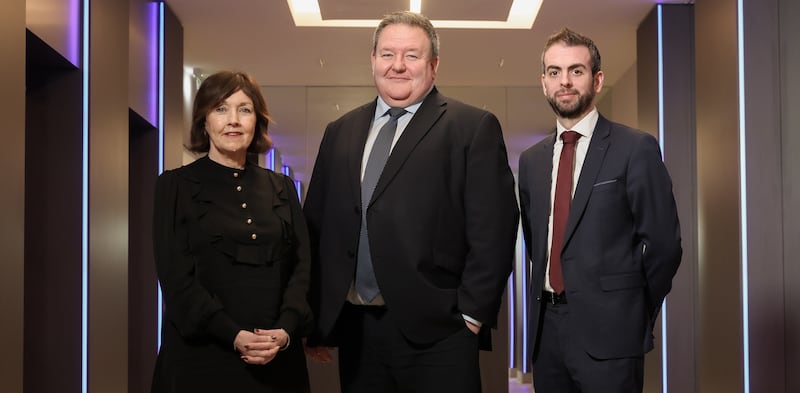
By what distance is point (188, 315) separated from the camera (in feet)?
7.32

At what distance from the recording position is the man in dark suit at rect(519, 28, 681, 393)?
2410 mm

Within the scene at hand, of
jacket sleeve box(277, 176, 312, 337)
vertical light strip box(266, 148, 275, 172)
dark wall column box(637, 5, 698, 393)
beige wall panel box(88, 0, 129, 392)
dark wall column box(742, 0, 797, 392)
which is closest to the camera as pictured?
jacket sleeve box(277, 176, 312, 337)

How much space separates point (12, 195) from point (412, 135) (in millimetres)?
1758

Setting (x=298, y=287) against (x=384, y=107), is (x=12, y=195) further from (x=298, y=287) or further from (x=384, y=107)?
(x=384, y=107)

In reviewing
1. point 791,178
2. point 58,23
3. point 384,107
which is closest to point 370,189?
point 384,107

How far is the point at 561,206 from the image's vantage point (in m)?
2.54

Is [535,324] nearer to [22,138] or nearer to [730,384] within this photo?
[22,138]

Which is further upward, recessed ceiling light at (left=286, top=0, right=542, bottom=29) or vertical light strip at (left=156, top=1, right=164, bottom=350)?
recessed ceiling light at (left=286, top=0, right=542, bottom=29)

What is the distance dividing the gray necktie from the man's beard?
51cm

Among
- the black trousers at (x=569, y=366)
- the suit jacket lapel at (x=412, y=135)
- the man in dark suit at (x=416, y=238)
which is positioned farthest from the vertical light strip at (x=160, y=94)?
the black trousers at (x=569, y=366)

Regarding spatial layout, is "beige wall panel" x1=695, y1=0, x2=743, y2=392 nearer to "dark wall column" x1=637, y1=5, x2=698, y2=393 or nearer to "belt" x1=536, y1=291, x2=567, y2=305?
"dark wall column" x1=637, y1=5, x2=698, y2=393

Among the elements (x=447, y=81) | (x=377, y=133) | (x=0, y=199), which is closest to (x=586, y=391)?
(x=377, y=133)

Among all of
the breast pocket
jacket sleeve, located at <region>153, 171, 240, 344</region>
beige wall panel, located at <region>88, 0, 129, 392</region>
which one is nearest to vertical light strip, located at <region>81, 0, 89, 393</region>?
beige wall panel, located at <region>88, 0, 129, 392</region>

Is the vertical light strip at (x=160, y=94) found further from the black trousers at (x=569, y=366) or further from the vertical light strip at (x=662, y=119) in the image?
the black trousers at (x=569, y=366)
